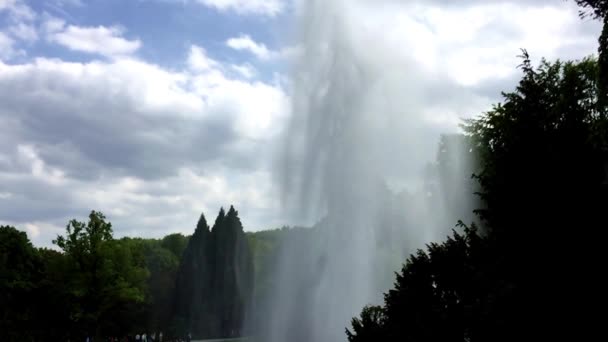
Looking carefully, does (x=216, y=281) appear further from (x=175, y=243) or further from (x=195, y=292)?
(x=175, y=243)

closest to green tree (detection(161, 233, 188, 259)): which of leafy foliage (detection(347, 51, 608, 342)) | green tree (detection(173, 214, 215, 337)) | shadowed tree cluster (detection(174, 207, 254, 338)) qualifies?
shadowed tree cluster (detection(174, 207, 254, 338))

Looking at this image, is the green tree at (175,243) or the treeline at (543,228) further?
the green tree at (175,243)

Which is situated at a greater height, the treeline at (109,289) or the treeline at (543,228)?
the treeline at (109,289)

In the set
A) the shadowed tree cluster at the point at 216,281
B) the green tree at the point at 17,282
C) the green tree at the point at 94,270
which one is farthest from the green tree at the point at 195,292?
the green tree at the point at 94,270

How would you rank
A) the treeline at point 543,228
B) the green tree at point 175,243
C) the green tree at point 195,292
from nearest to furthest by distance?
the treeline at point 543,228 → the green tree at point 195,292 → the green tree at point 175,243

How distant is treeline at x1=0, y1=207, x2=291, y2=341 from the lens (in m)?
55.2

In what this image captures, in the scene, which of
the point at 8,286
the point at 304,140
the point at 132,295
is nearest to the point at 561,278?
the point at 304,140

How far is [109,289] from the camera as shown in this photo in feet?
180

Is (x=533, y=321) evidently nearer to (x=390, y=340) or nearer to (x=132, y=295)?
(x=390, y=340)

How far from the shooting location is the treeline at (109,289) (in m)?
55.2

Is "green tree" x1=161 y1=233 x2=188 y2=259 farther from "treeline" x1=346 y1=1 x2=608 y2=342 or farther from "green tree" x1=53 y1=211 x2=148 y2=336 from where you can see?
"treeline" x1=346 y1=1 x2=608 y2=342

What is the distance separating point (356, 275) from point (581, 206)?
109 ft

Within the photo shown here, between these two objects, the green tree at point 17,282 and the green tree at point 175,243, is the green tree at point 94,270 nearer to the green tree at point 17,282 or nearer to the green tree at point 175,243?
the green tree at point 17,282

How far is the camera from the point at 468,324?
58.7 feet
